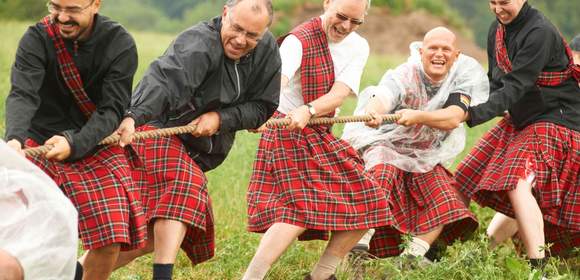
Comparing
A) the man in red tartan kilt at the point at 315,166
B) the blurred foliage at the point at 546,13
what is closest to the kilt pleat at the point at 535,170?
the man in red tartan kilt at the point at 315,166

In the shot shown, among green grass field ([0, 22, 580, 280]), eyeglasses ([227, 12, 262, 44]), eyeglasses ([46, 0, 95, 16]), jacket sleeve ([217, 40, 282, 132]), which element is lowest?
green grass field ([0, 22, 580, 280])

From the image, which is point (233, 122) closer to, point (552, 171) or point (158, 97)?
point (158, 97)

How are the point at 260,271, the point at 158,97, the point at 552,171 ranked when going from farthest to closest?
the point at 552,171 → the point at 260,271 → the point at 158,97

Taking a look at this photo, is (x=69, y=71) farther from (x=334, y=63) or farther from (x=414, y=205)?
(x=414, y=205)

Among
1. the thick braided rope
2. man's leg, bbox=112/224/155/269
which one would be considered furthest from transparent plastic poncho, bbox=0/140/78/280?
the thick braided rope

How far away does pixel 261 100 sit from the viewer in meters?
5.78

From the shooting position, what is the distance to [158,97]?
5273mm

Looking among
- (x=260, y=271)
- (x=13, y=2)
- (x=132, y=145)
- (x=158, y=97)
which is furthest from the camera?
(x=13, y=2)

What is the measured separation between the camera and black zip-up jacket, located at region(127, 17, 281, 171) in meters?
5.35

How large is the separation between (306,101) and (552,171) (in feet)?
5.37

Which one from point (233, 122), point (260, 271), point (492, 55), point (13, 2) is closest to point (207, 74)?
point (233, 122)

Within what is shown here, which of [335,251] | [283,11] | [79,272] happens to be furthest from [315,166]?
[283,11]

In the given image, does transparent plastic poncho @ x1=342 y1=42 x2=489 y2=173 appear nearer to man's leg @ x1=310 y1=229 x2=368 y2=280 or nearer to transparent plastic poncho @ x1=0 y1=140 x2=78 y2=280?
man's leg @ x1=310 y1=229 x2=368 y2=280

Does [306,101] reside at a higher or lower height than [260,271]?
higher
